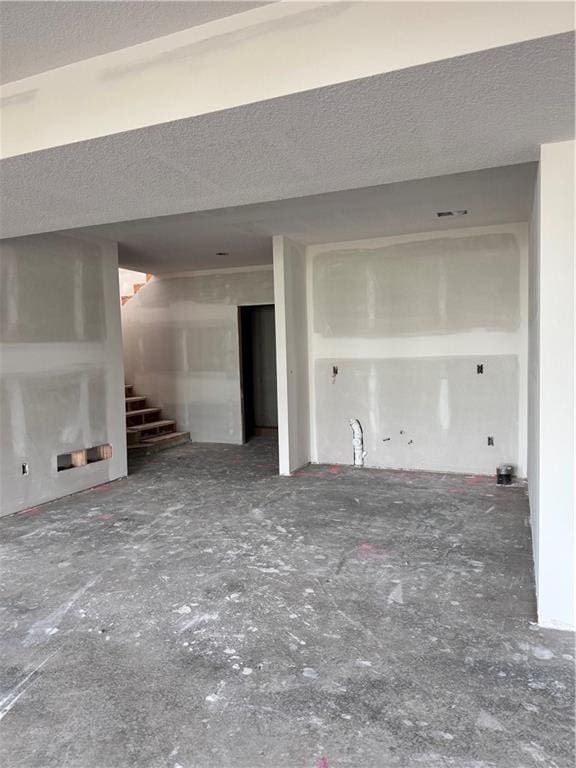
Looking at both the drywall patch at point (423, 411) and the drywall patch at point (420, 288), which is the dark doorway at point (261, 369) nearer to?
the drywall patch at point (423, 411)

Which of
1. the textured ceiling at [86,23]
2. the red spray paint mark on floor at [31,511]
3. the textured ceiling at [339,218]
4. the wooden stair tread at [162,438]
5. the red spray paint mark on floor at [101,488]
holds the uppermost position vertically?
the textured ceiling at [339,218]

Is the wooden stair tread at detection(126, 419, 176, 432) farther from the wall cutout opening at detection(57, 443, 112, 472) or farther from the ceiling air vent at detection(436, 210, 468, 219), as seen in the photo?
the ceiling air vent at detection(436, 210, 468, 219)

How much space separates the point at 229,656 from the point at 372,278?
429cm

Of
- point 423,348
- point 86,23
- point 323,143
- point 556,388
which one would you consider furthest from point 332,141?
point 423,348

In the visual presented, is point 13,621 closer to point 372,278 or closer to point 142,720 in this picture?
point 142,720

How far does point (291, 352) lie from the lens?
5.45 meters

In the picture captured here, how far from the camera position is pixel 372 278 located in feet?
18.4

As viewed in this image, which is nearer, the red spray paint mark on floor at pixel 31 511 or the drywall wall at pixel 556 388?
the drywall wall at pixel 556 388

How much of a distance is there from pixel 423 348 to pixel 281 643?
12.5 feet

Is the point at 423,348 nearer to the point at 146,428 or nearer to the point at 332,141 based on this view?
the point at 332,141

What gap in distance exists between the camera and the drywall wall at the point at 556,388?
224 centimetres

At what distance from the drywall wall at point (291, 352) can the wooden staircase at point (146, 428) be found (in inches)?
88.7

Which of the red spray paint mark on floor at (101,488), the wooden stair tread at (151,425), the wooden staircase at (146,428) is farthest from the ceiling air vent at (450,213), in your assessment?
the wooden stair tread at (151,425)

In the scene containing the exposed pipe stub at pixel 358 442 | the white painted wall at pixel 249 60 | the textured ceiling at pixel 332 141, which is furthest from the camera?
the exposed pipe stub at pixel 358 442
